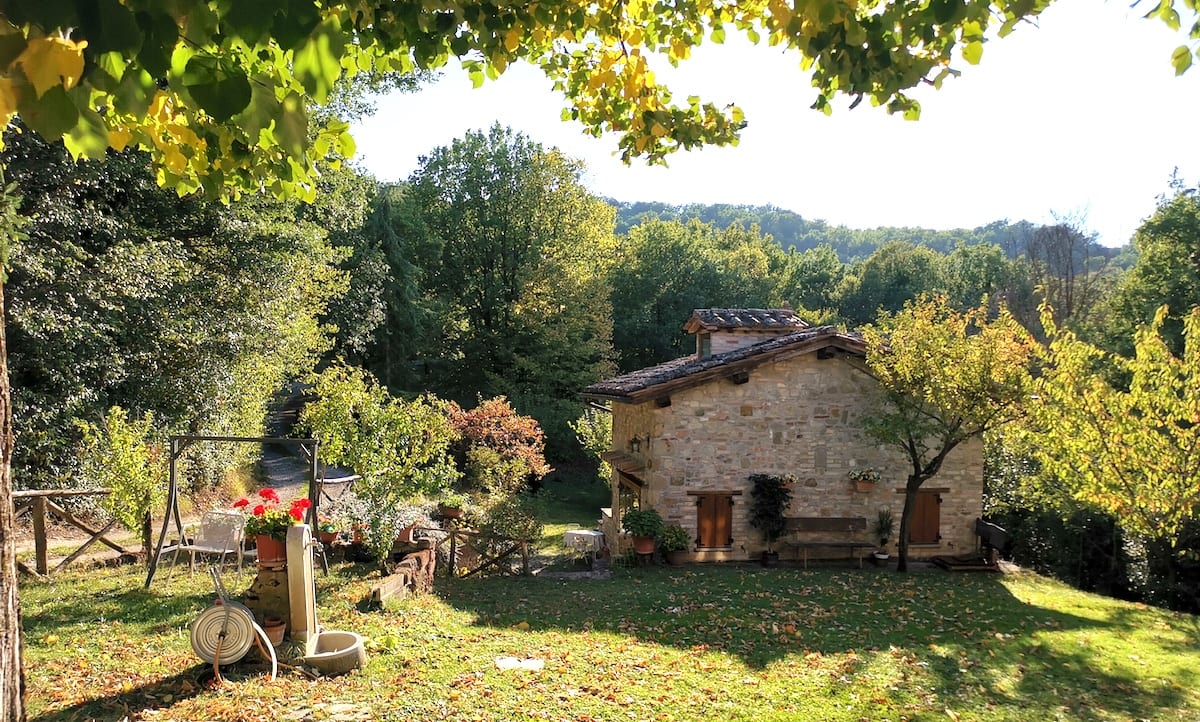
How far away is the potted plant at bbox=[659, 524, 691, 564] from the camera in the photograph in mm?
13758

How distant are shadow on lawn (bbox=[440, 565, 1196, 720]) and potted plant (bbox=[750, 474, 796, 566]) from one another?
90 cm

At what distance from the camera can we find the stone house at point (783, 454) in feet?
45.9

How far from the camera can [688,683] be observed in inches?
259

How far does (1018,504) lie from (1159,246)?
14690 millimetres

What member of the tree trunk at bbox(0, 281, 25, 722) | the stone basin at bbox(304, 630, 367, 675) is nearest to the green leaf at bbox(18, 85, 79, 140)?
the tree trunk at bbox(0, 281, 25, 722)

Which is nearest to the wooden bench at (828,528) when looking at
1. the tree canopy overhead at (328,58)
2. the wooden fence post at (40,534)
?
the tree canopy overhead at (328,58)

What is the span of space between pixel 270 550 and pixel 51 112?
6.06 metres

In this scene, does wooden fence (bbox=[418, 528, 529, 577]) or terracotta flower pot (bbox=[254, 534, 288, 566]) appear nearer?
terracotta flower pot (bbox=[254, 534, 288, 566])

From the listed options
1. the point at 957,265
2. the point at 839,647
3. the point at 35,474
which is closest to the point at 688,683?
the point at 839,647

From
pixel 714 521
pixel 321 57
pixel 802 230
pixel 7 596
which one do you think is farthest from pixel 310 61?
pixel 802 230

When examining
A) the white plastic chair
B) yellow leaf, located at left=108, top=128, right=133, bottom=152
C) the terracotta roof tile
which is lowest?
the white plastic chair

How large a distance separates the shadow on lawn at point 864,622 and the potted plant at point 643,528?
19.0 inches

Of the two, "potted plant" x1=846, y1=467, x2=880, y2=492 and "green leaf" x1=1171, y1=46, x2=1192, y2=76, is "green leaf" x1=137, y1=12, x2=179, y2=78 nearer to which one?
"green leaf" x1=1171, y1=46, x2=1192, y2=76

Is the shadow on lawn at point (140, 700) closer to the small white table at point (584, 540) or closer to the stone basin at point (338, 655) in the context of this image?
the stone basin at point (338, 655)
